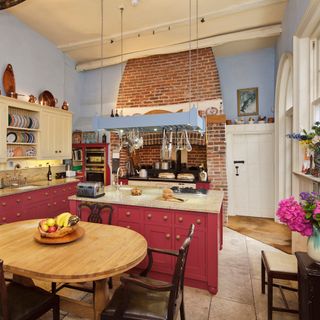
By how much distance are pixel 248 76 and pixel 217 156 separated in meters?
2.01

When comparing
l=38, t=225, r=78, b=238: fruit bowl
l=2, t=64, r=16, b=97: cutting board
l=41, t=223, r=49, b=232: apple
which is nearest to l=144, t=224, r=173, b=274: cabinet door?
l=38, t=225, r=78, b=238: fruit bowl

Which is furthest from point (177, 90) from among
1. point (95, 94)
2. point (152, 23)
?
point (95, 94)

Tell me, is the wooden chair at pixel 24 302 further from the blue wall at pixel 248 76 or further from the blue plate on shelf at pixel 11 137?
the blue wall at pixel 248 76

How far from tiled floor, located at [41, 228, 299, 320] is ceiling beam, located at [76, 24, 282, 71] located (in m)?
3.97

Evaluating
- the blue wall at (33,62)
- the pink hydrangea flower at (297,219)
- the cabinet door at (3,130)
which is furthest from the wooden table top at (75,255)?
the blue wall at (33,62)

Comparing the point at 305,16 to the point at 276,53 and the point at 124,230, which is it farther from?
the point at 124,230

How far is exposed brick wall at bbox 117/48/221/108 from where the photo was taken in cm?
495

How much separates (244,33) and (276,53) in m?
0.90

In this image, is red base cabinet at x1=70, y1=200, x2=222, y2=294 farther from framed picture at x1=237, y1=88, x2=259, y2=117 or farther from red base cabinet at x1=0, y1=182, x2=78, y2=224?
framed picture at x1=237, y1=88, x2=259, y2=117

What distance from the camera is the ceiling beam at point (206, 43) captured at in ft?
14.1

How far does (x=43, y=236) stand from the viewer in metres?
1.79

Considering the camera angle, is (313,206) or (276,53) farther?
(276,53)

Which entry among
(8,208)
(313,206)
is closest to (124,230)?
(313,206)

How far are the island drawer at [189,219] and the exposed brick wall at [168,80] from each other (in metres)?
3.24
